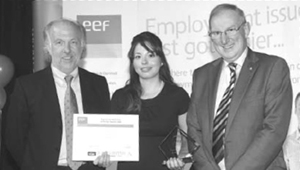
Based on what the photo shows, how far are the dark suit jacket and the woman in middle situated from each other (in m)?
0.52

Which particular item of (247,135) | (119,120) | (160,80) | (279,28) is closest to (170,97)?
(160,80)

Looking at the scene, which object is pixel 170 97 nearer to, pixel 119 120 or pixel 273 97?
pixel 119 120

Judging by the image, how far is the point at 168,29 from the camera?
505cm

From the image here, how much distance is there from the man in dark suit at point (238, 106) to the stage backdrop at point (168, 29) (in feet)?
4.99

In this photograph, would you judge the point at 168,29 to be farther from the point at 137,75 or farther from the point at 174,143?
the point at 174,143

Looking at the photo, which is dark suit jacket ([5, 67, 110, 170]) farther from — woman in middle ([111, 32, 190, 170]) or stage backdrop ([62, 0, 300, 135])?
stage backdrop ([62, 0, 300, 135])

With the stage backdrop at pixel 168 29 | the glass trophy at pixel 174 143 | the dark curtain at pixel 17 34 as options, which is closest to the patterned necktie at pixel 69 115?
the glass trophy at pixel 174 143

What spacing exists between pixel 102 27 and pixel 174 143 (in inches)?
84.7

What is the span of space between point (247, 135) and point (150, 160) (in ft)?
2.83

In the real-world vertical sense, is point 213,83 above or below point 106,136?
above

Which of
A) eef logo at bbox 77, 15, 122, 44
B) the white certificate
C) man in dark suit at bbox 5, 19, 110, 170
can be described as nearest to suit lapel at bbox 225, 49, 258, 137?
the white certificate

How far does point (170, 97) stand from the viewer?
372 centimetres

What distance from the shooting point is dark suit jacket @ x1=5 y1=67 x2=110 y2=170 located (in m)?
3.52

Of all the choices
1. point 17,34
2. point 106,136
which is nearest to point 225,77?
point 106,136
